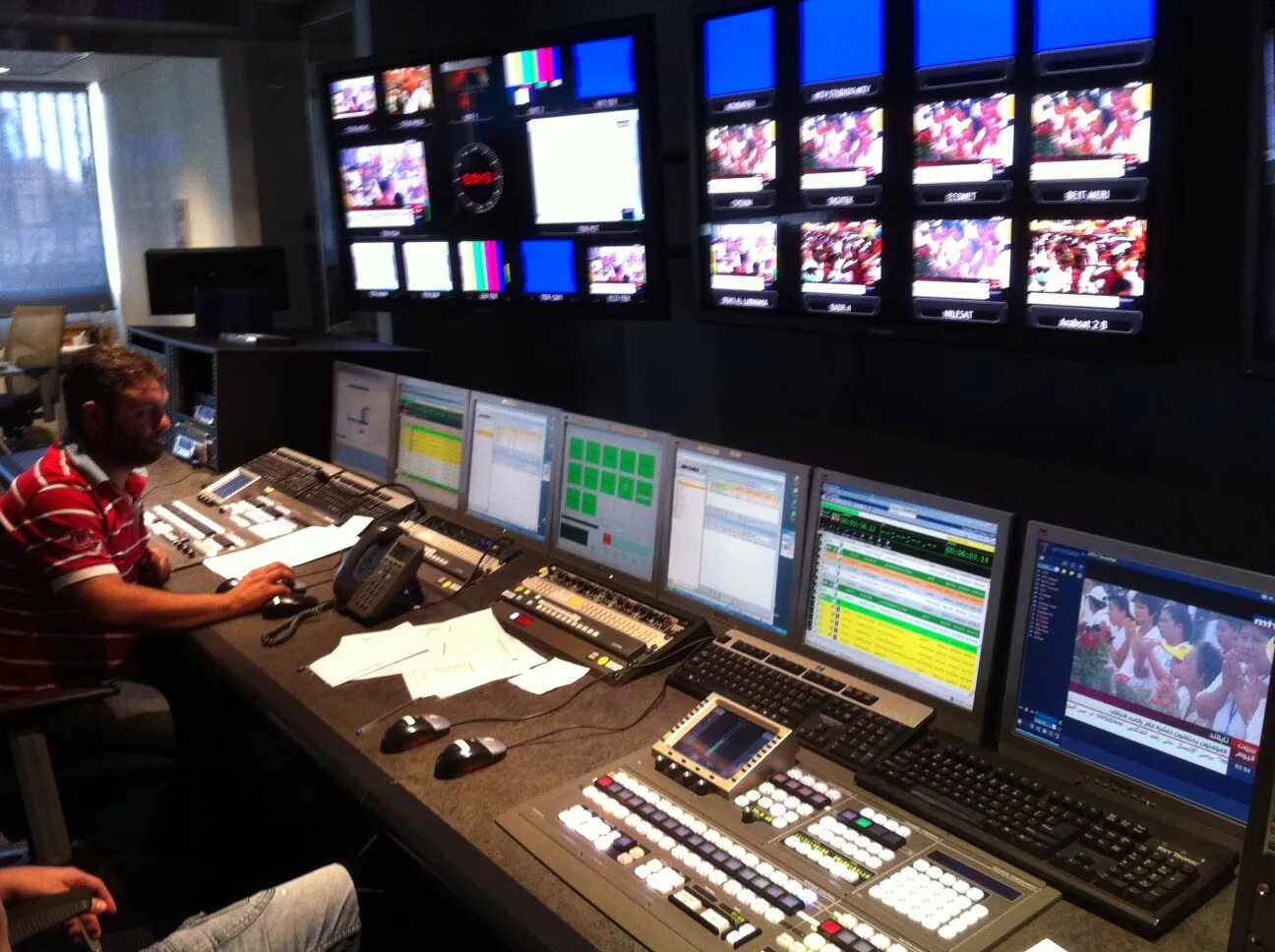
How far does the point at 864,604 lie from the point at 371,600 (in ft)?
3.35

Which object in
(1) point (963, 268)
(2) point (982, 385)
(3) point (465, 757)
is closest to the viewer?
(3) point (465, 757)

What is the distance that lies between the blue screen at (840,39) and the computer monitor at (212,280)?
2.23 m

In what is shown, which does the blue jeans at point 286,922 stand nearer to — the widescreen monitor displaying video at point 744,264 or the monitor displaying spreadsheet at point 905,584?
the monitor displaying spreadsheet at point 905,584

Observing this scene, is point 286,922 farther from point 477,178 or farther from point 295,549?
point 477,178

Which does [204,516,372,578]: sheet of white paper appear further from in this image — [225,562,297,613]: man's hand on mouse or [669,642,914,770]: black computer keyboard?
[669,642,914,770]: black computer keyboard

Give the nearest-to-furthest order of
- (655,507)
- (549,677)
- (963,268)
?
1. (549,677)
2. (655,507)
3. (963,268)

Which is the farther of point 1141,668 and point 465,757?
point 465,757

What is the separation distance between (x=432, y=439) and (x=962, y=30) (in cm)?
158

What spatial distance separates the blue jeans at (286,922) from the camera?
5.22 feet

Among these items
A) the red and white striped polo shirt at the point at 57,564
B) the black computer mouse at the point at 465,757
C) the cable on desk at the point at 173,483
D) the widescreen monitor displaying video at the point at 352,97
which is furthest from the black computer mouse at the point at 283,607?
the widescreen monitor displaying video at the point at 352,97

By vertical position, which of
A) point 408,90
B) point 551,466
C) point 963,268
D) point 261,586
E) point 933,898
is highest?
point 408,90

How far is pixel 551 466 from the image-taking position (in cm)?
246

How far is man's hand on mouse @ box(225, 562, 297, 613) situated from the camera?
7.57 ft

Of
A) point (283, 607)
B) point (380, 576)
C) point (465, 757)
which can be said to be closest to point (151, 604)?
point (283, 607)
